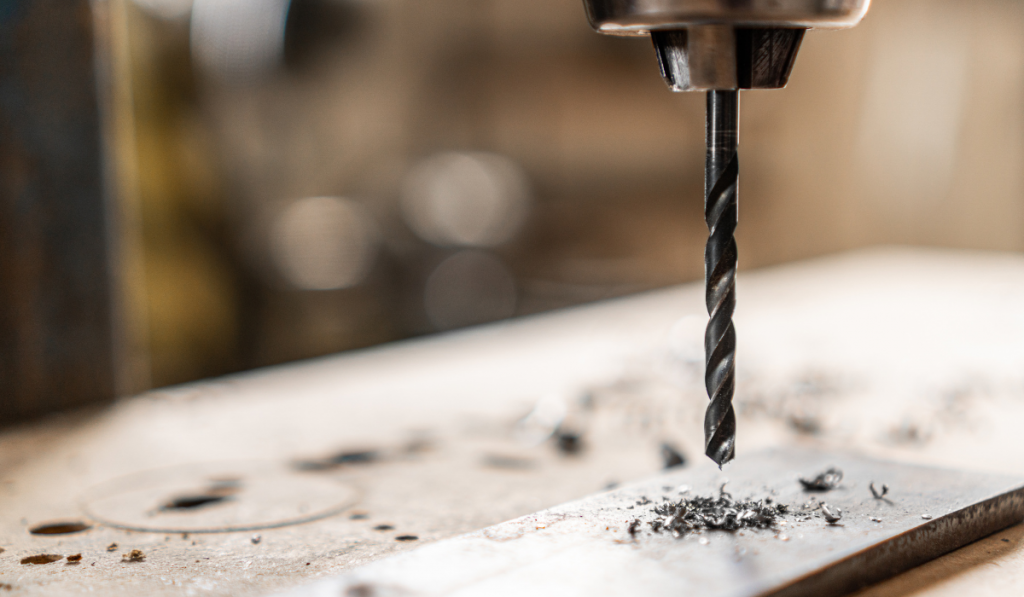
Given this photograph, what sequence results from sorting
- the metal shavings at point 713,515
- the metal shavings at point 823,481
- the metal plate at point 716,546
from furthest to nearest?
1. the metal shavings at point 823,481
2. the metal shavings at point 713,515
3. the metal plate at point 716,546

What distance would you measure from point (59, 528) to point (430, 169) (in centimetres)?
289

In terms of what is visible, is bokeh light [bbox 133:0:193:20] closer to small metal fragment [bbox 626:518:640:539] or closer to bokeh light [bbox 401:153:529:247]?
bokeh light [bbox 401:153:529:247]

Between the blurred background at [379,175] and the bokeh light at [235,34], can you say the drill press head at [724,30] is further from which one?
the bokeh light at [235,34]

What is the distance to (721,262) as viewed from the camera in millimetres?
710

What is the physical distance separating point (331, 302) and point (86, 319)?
2072mm

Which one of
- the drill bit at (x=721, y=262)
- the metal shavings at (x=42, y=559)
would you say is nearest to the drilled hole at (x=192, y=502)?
the metal shavings at (x=42, y=559)

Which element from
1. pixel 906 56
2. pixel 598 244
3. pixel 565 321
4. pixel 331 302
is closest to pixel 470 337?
pixel 565 321

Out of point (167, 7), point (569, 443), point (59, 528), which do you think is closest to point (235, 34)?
point (167, 7)

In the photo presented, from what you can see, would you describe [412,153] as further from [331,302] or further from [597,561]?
[597,561]

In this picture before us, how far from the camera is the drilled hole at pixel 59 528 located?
0.82 m

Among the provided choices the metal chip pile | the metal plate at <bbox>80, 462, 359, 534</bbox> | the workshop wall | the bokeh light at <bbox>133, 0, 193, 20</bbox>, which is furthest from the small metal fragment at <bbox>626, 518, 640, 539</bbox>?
the bokeh light at <bbox>133, 0, 193, 20</bbox>

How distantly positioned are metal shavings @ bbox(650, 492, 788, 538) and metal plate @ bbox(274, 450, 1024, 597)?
0.01m

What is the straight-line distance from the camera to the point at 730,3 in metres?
0.61

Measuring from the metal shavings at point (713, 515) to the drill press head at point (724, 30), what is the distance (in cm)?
32
